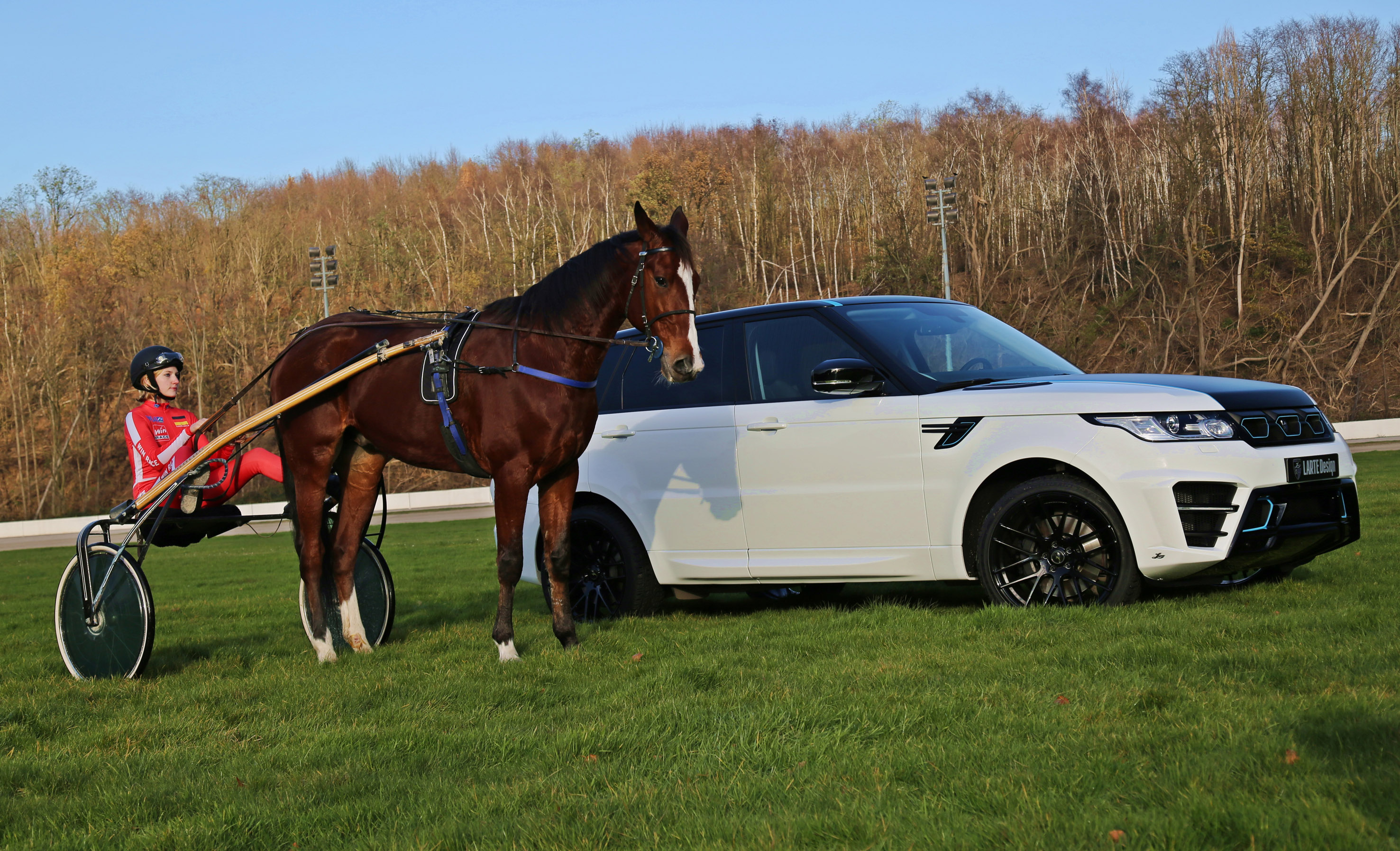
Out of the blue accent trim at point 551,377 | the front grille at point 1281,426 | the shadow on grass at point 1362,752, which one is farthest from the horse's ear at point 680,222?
the shadow on grass at point 1362,752

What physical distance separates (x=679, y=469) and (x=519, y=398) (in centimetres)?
151

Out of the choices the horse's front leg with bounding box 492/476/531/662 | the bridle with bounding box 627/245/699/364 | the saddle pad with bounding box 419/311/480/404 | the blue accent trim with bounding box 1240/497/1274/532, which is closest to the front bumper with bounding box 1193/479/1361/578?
the blue accent trim with bounding box 1240/497/1274/532

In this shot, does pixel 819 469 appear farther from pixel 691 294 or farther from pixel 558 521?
pixel 558 521

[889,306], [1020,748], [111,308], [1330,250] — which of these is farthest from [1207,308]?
[111,308]

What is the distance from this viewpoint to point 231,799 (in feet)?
13.4

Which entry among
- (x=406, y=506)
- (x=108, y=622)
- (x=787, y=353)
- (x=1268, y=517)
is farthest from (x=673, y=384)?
(x=406, y=506)

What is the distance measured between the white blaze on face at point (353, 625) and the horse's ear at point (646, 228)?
3119mm

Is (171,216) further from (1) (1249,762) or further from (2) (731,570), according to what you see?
(1) (1249,762)

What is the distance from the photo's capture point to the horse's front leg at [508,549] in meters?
6.88

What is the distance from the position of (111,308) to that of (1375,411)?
58.3 meters

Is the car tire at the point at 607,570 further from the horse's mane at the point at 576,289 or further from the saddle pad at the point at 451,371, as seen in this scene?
the horse's mane at the point at 576,289

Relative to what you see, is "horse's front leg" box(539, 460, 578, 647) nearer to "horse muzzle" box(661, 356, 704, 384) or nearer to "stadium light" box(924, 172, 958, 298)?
"horse muzzle" box(661, 356, 704, 384)

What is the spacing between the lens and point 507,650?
6855 mm

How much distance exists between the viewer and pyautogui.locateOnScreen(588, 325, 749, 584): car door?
784 centimetres
